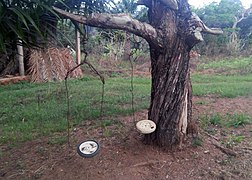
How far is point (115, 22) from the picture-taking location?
94.7 inches

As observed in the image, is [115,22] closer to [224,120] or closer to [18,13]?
[18,13]

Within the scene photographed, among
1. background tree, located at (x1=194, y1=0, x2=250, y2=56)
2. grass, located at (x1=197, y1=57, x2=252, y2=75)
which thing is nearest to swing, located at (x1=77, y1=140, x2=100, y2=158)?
grass, located at (x1=197, y1=57, x2=252, y2=75)

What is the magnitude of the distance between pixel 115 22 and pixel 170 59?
57 centimetres

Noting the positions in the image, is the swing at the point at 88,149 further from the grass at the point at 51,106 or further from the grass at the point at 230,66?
the grass at the point at 230,66

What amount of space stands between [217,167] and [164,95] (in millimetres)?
727

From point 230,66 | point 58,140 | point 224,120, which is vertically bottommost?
point 58,140

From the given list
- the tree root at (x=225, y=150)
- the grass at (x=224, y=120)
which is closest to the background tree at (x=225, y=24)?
the grass at (x=224, y=120)

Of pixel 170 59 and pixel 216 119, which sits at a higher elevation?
pixel 170 59

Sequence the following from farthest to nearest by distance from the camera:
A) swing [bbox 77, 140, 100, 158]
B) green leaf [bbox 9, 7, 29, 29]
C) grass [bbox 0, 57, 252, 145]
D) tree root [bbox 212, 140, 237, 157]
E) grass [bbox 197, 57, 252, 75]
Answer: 1. grass [bbox 197, 57, 252, 75]
2. grass [bbox 0, 57, 252, 145]
3. tree root [bbox 212, 140, 237, 157]
4. swing [bbox 77, 140, 100, 158]
5. green leaf [bbox 9, 7, 29, 29]

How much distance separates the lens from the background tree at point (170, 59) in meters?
2.56

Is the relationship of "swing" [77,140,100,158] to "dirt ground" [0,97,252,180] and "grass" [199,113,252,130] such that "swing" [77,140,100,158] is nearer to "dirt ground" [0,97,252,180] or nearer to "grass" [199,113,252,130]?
"dirt ground" [0,97,252,180]

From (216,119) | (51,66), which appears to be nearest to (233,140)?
(216,119)

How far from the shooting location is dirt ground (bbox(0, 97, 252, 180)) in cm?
243

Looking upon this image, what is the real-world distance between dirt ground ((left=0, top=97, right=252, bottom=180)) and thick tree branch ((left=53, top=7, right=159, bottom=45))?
1.00 metres
